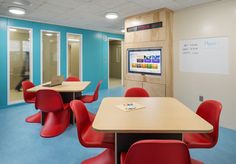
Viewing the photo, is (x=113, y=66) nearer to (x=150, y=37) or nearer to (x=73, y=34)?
(x=73, y=34)

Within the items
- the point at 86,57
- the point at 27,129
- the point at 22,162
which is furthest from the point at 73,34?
the point at 22,162

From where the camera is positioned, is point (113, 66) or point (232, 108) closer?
point (232, 108)

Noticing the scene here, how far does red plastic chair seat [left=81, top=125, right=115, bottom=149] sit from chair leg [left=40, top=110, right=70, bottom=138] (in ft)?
4.88

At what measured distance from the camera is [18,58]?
5.50 meters

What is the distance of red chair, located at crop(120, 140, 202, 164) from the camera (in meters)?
1.09

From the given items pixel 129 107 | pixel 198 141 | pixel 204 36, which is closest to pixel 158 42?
pixel 204 36

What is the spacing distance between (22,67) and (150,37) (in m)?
4.16

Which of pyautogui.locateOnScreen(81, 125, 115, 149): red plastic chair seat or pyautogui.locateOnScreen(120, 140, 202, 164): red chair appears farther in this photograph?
pyautogui.locateOnScreen(81, 125, 115, 149): red plastic chair seat

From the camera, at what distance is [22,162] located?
7.72 ft

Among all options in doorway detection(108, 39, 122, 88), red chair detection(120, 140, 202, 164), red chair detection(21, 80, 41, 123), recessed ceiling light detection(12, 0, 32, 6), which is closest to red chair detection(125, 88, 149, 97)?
red chair detection(120, 140, 202, 164)

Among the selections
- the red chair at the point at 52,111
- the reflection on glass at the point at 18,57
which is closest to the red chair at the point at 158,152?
the red chair at the point at 52,111

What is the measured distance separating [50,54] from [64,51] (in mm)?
502

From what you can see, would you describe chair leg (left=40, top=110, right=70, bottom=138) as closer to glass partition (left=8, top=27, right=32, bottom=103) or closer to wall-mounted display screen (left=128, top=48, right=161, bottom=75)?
wall-mounted display screen (left=128, top=48, right=161, bottom=75)

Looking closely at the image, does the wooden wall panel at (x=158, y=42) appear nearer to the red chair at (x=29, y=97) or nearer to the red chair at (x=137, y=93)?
the red chair at (x=137, y=93)
